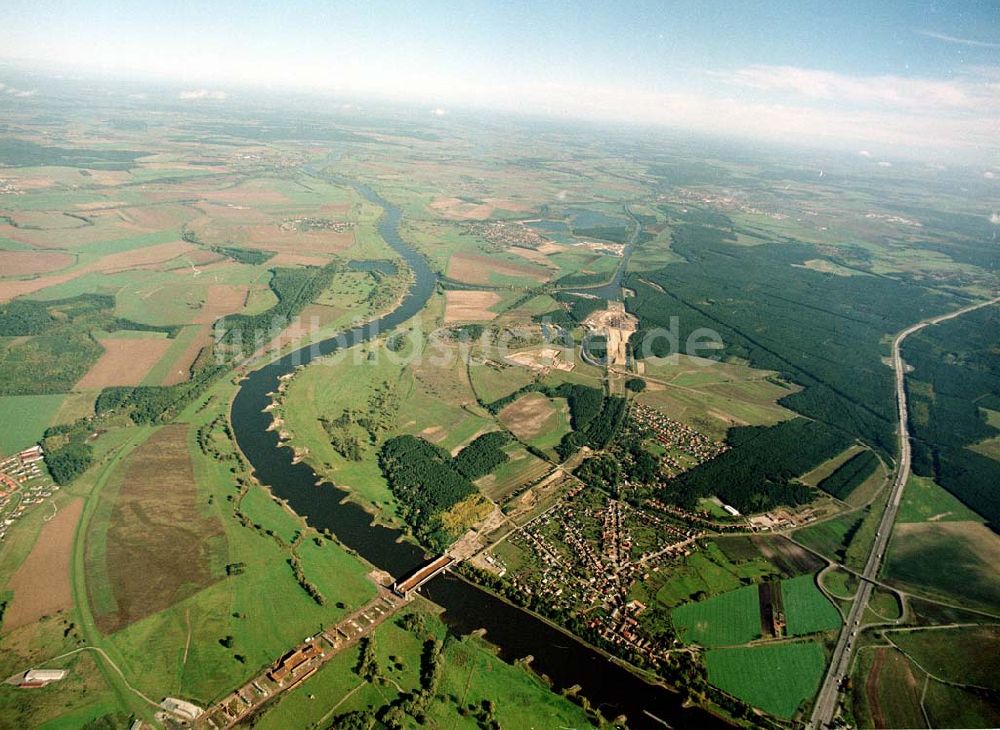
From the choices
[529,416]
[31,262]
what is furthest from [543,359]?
[31,262]

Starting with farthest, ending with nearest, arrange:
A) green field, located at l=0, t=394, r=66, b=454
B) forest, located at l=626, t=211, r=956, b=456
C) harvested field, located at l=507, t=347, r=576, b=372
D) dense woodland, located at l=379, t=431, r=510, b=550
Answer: harvested field, located at l=507, t=347, r=576, b=372
forest, located at l=626, t=211, r=956, b=456
green field, located at l=0, t=394, r=66, b=454
dense woodland, located at l=379, t=431, r=510, b=550

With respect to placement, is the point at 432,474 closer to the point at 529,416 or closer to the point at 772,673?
the point at 529,416

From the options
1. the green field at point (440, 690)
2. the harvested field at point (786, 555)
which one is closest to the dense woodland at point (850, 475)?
the harvested field at point (786, 555)

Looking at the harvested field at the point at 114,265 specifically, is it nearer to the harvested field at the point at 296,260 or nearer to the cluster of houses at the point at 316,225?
the harvested field at the point at 296,260

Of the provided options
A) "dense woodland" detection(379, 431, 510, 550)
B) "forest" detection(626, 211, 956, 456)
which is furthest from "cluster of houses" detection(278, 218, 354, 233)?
"dense woodland" detection(379, 431, 510, 550)

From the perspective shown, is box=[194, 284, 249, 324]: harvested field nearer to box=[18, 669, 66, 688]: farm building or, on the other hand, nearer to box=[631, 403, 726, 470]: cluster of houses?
box=[18, 669, 66, 688]: farm building
